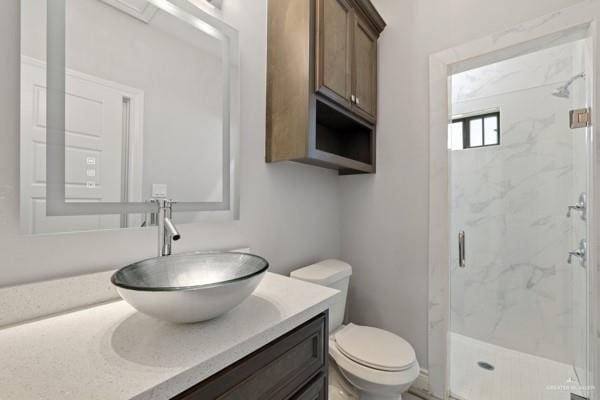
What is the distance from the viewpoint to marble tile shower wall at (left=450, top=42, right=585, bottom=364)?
190 centimetres

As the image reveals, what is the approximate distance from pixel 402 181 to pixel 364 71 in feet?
2.37

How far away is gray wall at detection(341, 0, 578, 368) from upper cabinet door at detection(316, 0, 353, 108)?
431 millimetres

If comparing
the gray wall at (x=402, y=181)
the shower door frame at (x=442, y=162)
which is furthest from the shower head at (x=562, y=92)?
the gray wall at (x=402, y=181)

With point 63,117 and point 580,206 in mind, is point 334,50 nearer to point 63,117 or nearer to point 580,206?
point 63,117

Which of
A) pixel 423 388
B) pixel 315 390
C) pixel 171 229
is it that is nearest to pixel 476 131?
pixel 423 388

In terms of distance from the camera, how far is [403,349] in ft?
4.21

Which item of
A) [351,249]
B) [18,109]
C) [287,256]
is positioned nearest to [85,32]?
[18,109]

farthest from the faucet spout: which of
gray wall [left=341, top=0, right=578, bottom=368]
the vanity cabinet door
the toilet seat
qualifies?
gray wall [left=341, top=0, right=578, bottom=368]

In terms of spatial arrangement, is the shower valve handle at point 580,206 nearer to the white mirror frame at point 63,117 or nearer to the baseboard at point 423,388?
the baseboard at point 423,388

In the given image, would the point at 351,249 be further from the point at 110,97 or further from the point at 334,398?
the point at 110,97

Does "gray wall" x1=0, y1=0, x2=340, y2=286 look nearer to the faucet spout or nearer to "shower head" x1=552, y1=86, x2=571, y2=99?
the faucet spout

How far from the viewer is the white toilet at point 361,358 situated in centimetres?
115

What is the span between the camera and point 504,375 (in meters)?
1.82

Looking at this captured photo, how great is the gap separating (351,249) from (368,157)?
2.18 ft
